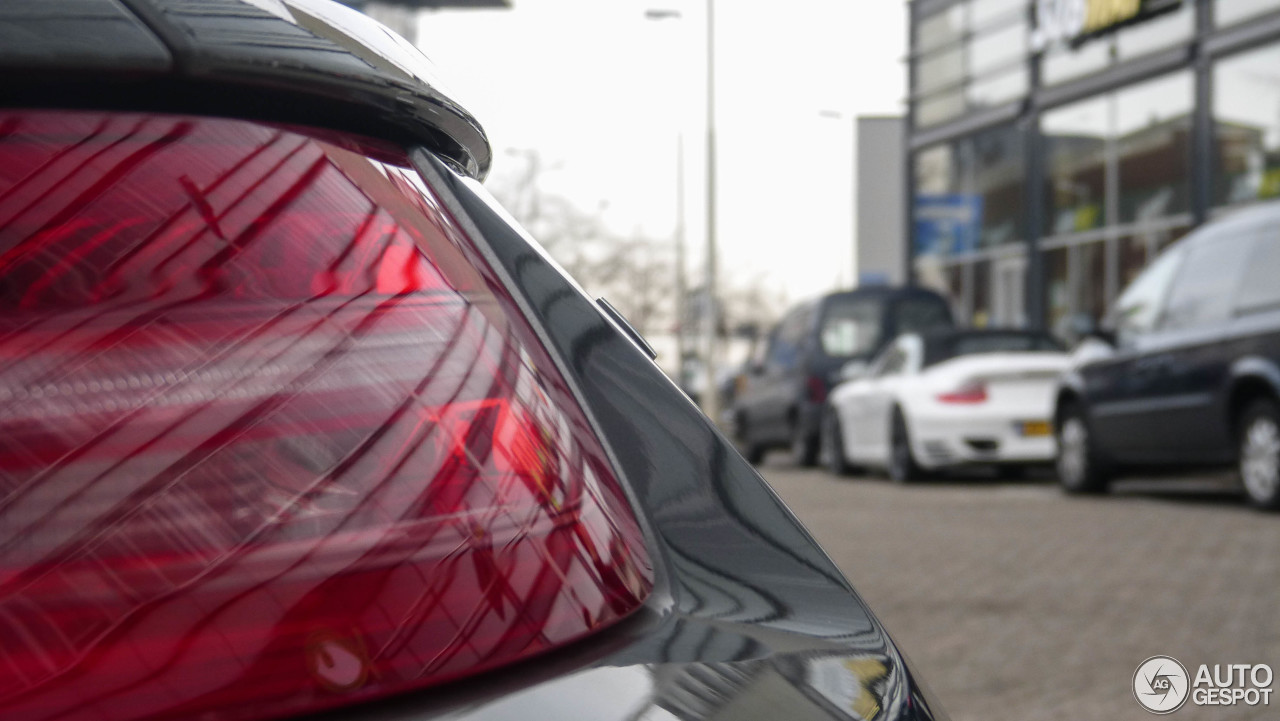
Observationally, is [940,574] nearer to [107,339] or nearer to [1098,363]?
[1098,363]

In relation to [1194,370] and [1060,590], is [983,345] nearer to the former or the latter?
[1194,370]

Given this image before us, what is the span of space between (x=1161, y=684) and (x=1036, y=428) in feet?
28.2

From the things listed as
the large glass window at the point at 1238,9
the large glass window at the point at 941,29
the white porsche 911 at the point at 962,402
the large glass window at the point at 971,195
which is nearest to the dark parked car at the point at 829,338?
the white porsche 911 at the point at 962,402

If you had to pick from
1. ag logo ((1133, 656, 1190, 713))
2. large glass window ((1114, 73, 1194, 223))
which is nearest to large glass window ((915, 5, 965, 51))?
large glass window ((1114, 73, 1194, 223))

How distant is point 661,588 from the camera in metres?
1.17

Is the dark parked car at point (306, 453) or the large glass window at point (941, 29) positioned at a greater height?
the large glass window at point (941, 29)

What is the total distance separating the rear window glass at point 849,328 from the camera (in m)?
16.8

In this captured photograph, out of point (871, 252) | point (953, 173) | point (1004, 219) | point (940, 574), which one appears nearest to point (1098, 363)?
point (940, 574)

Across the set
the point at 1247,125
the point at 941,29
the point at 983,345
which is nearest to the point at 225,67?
the point at 983,345

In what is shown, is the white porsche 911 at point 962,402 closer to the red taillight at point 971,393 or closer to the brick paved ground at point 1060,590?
the red taillight at point 971,393

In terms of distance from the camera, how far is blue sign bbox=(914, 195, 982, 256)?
27766 mm

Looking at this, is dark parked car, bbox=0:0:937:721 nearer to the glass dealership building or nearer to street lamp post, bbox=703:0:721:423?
the glass dealership building

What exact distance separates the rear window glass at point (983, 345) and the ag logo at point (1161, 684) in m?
9.14

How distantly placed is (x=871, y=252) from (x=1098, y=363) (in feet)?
96.2
